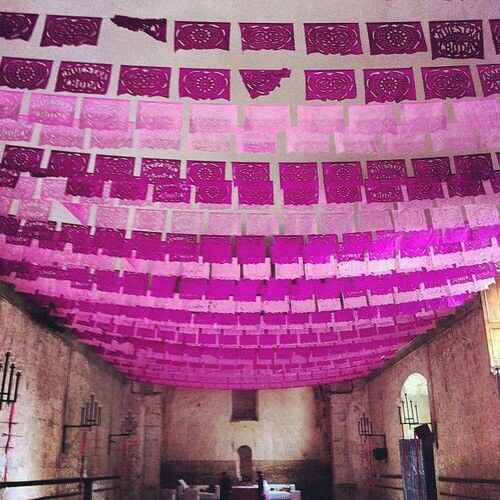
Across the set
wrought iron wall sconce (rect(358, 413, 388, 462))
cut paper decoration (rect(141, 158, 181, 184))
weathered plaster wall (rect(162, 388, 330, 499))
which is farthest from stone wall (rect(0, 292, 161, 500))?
wrought iron wall sconce (rect(358, 413, 388, 462))

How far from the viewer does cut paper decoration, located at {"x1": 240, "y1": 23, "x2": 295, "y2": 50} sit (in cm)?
335

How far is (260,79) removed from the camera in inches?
146

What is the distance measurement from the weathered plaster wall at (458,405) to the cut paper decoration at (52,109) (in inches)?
260

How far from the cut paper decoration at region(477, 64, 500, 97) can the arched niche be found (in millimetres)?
9280

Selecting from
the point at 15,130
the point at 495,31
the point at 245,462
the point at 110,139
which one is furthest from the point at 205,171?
the point at 245,462

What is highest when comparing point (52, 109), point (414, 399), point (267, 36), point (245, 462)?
point (267, 36)

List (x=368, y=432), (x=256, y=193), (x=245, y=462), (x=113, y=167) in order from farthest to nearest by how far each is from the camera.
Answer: (x=245, y=462) → (x=368, y=432) → (x=256, y=193) → (x=113, y=167)

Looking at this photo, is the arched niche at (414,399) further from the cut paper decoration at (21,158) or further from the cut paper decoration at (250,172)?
the cut paper decoration at (21,158)

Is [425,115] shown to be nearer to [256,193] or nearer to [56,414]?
[256,193]

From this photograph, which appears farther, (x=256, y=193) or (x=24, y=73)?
(x=256, y=193)

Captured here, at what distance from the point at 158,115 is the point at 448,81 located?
2082 millimetres

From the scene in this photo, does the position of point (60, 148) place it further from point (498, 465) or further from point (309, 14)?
point (498, 465)

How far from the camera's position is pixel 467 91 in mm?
3795

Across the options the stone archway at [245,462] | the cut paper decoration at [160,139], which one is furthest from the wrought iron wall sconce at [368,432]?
the cut paper decoration at [160,139]
